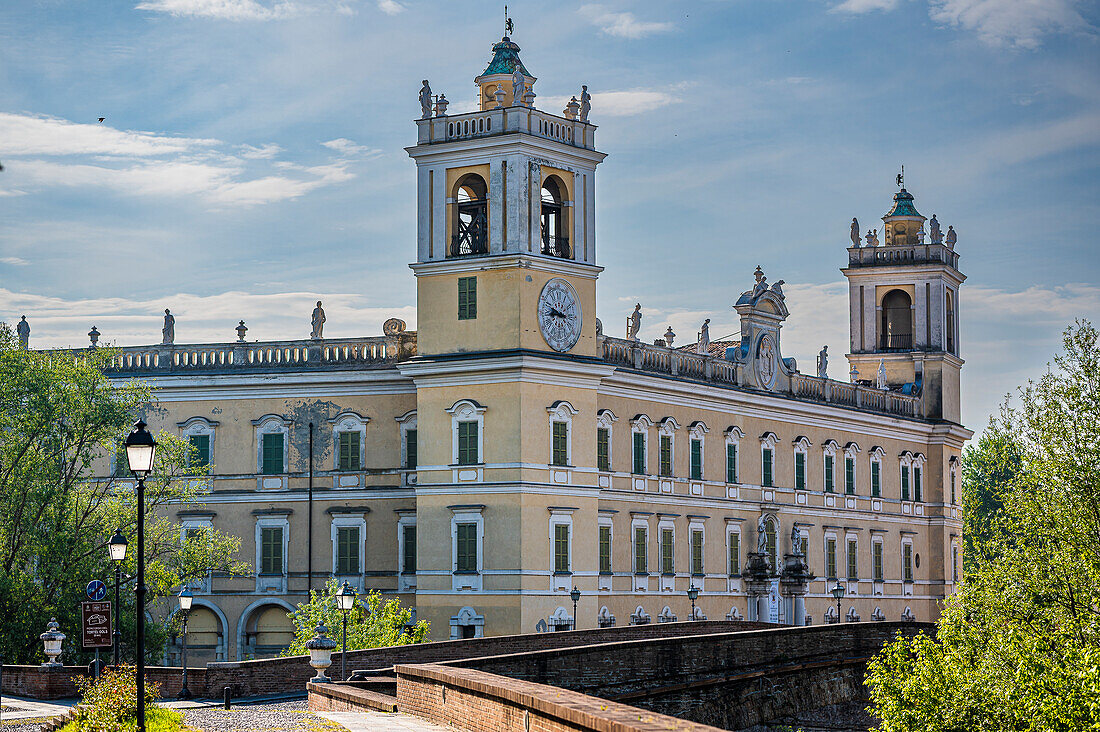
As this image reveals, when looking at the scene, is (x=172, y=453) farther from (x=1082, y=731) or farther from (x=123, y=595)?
(x=1082, y=731)

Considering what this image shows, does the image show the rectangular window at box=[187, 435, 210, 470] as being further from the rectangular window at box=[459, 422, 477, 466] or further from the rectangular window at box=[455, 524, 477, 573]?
the rectangular window at box=[455, 524, 477, 573]

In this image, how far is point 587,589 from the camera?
5481cm

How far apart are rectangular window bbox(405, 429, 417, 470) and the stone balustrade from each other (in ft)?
23.3

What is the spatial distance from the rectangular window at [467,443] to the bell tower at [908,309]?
32600 mm

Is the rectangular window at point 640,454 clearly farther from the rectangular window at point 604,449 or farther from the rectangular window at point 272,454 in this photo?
the rectangular window at point 272,454

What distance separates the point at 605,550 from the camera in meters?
56.8

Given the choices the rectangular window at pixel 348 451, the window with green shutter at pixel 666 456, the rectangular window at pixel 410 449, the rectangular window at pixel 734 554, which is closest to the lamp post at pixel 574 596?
the rectangular window at pixel 410 449

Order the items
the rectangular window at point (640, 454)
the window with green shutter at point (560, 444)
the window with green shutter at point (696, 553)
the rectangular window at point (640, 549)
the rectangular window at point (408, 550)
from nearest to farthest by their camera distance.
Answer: the window with green shutter at point (560, 444)
the rectangular window at point (408, 550)
the rectangular window at point (640, 549)
the rectangular window at point (640, 454)
the window with green shutter at point (696, 553)

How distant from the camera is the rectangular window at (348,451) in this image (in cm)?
5697

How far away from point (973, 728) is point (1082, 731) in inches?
148

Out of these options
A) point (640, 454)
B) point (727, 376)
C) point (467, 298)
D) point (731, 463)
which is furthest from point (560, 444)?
point (727, 376)

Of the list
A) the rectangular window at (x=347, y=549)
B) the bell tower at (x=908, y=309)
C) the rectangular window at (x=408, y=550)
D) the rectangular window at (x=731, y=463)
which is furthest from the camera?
the bell tower at (x=908, y=309)

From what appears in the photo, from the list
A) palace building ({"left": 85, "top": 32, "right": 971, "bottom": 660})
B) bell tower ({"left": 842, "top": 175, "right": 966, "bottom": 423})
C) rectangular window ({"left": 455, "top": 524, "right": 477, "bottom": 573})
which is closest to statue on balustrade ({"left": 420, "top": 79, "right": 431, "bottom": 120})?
palace building ({"left": 85, "top": 32, "right": 971, "bottom": 660})

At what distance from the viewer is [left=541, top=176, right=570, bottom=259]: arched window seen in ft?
184
